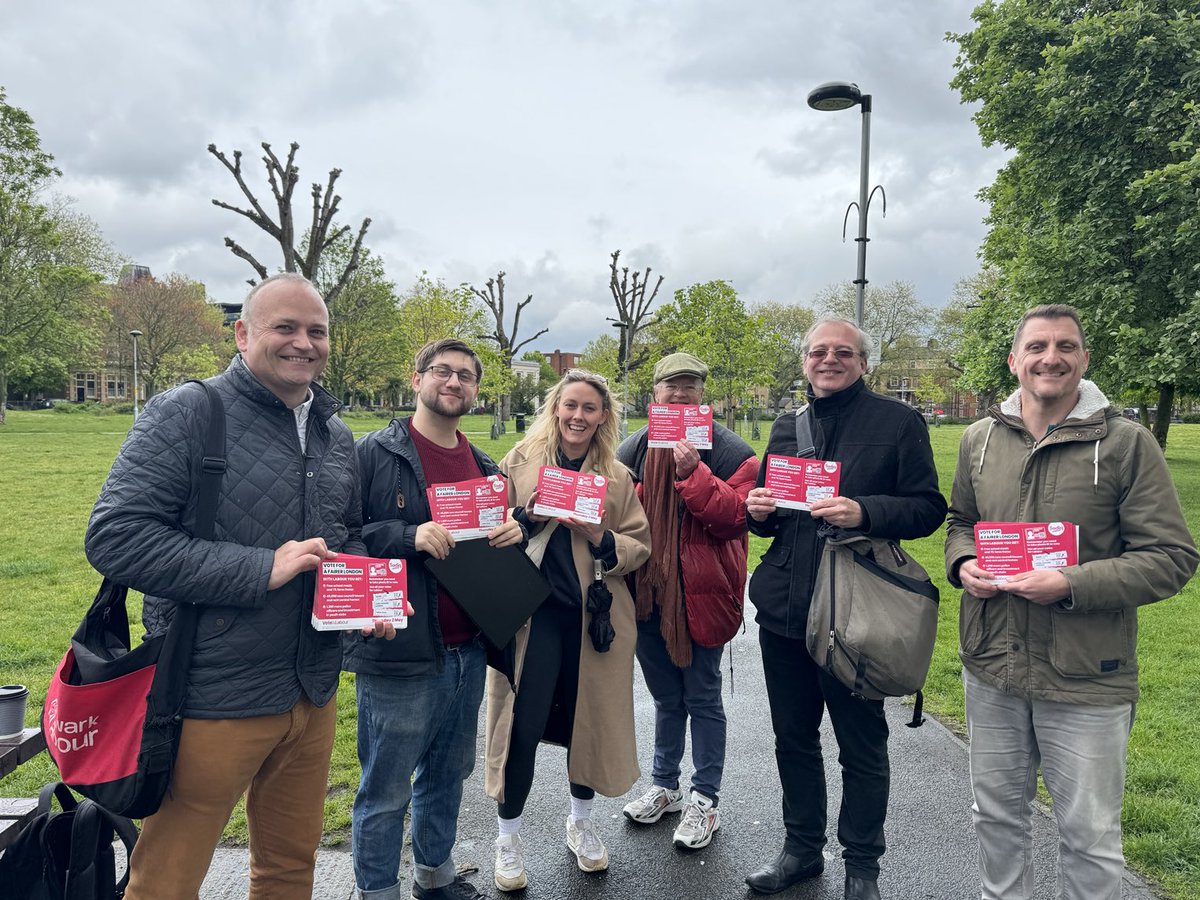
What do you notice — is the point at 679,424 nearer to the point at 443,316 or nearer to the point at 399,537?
the point at 399,537

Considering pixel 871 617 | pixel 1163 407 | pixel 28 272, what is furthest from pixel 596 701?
pixel 28 272

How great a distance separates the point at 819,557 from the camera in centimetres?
325

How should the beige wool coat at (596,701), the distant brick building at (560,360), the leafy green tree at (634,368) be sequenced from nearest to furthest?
the beige wool coat at (596,701)
the leafy green tree at (634,368)
the distant brick building at (560,360)

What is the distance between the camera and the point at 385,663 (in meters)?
2.83

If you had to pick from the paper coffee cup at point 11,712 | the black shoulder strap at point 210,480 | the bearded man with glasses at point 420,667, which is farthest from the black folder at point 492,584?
the paper coffee cup at point 11,712

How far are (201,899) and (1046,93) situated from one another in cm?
1846

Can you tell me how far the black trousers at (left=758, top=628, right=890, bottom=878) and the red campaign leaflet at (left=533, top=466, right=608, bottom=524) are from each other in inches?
37.6

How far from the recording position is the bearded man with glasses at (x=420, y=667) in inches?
113

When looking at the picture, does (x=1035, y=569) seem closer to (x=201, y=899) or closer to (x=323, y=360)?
(x=323, y=360)

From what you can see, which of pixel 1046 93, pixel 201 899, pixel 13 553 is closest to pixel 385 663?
pixel 201 899

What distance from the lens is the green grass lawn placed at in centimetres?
371

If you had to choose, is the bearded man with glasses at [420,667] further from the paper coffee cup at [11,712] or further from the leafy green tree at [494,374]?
the leafy green tree at [494,374]

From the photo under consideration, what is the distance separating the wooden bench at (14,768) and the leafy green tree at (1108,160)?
1695 cm

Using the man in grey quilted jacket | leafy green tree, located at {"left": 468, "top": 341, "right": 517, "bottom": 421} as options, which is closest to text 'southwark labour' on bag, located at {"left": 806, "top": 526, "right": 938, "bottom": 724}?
the man in grey quilted jacket
